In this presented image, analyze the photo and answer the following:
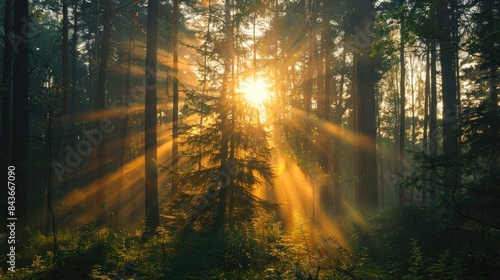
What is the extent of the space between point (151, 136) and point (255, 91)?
4612 mm

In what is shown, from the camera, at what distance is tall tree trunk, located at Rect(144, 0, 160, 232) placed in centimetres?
1418

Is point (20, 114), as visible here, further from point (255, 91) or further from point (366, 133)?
point (366, 133)

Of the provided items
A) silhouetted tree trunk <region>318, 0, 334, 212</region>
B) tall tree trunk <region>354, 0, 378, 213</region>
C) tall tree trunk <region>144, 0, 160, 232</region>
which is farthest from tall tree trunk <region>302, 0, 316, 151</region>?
tall tree trunk <region>144, 0, 160, 232</region>

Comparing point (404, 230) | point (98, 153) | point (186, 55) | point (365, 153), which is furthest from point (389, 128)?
point (404, 230)

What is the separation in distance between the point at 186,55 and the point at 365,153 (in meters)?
33.8

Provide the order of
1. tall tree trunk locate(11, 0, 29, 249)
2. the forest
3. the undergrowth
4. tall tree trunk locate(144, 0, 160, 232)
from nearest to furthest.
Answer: the undergrowth < the forest < tall tree trunk locate(11, 0, 29, 249) < tall tree trunk locate(144, 0, 160, 232)

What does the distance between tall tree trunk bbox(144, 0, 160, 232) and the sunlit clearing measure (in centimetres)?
407

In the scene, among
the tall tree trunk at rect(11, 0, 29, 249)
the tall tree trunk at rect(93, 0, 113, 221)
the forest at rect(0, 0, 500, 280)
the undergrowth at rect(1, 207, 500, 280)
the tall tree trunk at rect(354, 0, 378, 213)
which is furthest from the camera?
the tall tree trunk at rect(93, 0, 113, 221)

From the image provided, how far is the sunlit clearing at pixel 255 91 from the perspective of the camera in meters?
11.7

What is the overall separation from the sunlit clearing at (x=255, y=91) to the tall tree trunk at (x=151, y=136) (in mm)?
4072

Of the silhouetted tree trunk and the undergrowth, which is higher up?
the silhouetted tree trunk

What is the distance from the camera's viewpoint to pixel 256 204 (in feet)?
38.3

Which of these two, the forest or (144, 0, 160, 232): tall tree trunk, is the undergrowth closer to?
the forest

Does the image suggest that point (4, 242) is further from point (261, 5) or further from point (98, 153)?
point (261, 5)
